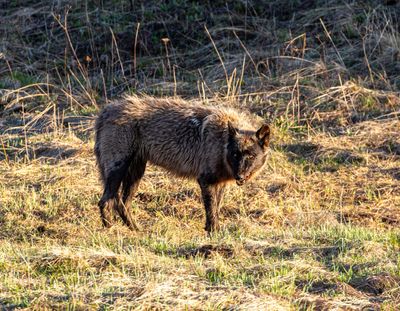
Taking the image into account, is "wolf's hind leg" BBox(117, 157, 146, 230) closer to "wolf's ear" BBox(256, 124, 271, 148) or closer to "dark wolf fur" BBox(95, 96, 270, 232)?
"dark wolf fur" BBox(95, 96, 270, 232)

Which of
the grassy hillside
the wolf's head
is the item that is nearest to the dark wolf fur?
the wolf's head

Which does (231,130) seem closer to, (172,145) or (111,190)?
(172,145)

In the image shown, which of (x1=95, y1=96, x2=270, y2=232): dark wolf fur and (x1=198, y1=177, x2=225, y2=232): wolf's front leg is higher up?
(x1=95, y1=96, x2=270, y2=232): dark wolf fur

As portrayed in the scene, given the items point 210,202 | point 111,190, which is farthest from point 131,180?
→ point 210,202

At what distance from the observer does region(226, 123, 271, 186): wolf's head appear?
9.77 meters

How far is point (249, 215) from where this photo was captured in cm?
1099

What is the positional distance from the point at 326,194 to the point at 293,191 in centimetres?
45

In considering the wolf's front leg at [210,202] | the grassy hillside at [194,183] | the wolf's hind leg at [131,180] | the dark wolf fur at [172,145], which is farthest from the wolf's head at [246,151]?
the wolf's hind leg at [131,180]

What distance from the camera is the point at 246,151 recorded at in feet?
32.4

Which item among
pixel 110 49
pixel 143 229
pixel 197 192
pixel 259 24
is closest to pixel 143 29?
pixel 110 49

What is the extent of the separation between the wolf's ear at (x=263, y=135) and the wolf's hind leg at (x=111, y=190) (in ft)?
5.24

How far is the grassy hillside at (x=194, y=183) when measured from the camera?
689 centimetres

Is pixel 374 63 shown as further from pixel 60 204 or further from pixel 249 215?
pixel 60 204

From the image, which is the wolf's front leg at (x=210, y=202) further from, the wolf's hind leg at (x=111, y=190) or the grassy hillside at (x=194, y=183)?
the wolf's hind leg at (x=111, y=190)
